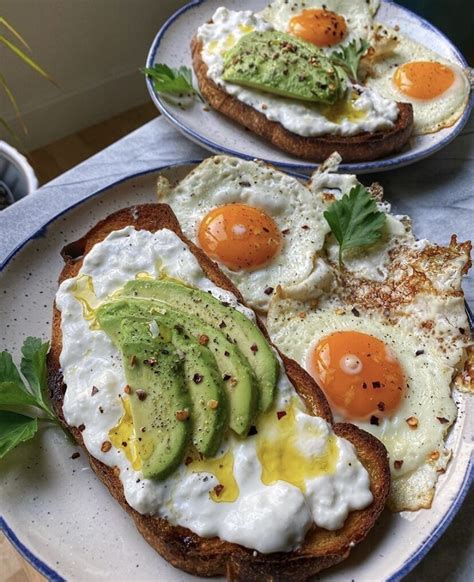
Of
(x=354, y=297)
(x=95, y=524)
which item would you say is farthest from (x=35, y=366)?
(x=354, y=297)

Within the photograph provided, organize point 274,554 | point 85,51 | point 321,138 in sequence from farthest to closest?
point 85,51 < point 321,138 < point 274,554

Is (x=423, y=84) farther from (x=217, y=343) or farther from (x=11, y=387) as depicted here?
(x=11, y=387)

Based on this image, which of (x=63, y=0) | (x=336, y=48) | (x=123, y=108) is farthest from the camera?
(x=123, y=108)

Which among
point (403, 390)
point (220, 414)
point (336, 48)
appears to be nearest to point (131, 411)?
point (220, 414)

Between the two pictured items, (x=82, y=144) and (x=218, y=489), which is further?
(x=82, y=144)

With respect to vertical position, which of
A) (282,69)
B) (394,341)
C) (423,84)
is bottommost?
(394,341)

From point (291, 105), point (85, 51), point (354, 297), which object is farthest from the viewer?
point (85, 51)

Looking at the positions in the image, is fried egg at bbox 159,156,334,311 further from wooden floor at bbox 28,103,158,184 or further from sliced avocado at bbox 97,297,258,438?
wooden floor at bbox 28,103,158,184

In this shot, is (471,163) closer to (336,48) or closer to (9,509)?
(336,48)

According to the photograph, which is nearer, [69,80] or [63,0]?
[63,0]
